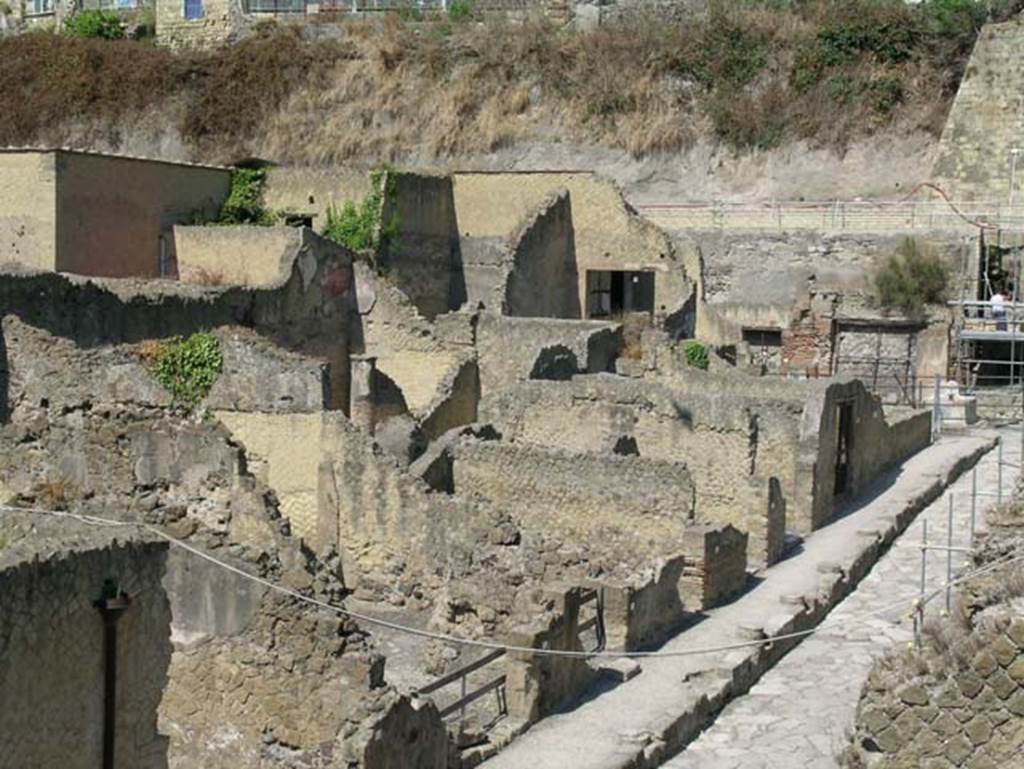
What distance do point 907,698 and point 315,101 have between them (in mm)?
34877

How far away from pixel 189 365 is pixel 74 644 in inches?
344

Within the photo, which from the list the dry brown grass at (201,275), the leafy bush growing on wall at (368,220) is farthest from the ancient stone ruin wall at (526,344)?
the leafy bush growing on wall at (368,220)

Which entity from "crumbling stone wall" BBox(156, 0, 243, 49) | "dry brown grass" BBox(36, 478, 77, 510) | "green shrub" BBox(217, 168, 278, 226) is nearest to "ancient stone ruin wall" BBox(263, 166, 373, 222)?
"green shrub" BBox(217, 168, 278, 226)

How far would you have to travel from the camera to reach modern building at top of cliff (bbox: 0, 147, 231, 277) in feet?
76.3

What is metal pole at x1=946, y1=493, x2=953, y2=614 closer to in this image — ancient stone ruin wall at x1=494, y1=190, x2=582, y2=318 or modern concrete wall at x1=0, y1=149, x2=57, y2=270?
ancient stone ruin wall at x1=494, y1=190, x2=582, y2=318

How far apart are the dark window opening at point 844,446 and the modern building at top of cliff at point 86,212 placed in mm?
11045

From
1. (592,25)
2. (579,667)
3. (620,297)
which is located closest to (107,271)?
(620,297)

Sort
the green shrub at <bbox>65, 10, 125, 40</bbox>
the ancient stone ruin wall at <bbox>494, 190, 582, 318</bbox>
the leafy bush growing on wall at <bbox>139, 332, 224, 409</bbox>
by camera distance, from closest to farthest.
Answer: the leafy bush growing on wall at <bbox>139, 332, 224, 409</bbox> < the ancient stone ruin wall at <bbox>494, 190, 582, 318</bbox> < the green shrub at <bbox>65, 10, 125, 40</bbox>

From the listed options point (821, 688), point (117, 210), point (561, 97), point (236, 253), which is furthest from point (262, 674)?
point (561, 97)

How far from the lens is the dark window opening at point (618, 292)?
29109 millimetres

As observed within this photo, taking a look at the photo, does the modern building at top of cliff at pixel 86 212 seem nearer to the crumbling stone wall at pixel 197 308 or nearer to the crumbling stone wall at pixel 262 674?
the crumbling stone wall at pixel 197 308

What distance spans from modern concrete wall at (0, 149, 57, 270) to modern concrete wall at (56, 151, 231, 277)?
0.13m

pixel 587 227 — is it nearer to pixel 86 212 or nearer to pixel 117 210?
pixel 117 210

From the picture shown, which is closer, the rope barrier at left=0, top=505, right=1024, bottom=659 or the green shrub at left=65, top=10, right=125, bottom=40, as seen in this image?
the rope barrier at left=0, top=505, right=1024, bottom=659
